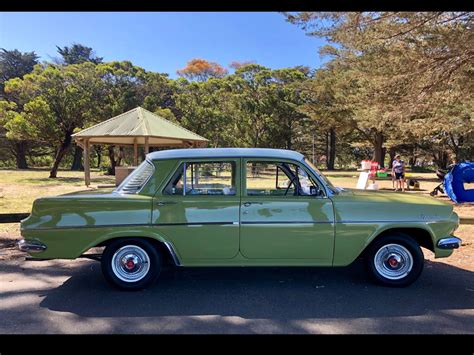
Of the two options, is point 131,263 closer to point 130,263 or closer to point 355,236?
point 130,263

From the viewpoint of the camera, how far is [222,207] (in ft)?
14.9

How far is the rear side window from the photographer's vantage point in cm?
474

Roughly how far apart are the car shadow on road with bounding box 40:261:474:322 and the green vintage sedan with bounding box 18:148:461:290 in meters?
0.30

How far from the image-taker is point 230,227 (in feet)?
14.8

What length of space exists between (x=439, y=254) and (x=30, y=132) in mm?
24035

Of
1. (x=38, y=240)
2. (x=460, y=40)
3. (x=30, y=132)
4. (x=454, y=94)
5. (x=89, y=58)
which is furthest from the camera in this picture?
(x=89, y=58)

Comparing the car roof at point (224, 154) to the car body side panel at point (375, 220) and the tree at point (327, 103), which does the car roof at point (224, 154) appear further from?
the tree at point (327, 103)

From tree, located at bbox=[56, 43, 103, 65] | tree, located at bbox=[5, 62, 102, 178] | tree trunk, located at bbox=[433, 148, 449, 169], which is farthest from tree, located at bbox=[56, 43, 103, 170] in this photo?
tree trunk, located at bbox=[433, 148, 449, 169]

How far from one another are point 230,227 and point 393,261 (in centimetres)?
211

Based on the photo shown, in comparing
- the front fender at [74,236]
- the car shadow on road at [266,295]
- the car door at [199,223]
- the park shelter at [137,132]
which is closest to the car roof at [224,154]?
the car door at [199,223]

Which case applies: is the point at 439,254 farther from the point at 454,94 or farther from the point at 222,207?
the point at 454,94

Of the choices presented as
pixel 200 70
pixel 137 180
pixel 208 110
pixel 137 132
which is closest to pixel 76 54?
pixel 200 70

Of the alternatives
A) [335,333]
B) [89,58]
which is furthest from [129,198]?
[89,58]

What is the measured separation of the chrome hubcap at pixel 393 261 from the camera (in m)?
4.70
